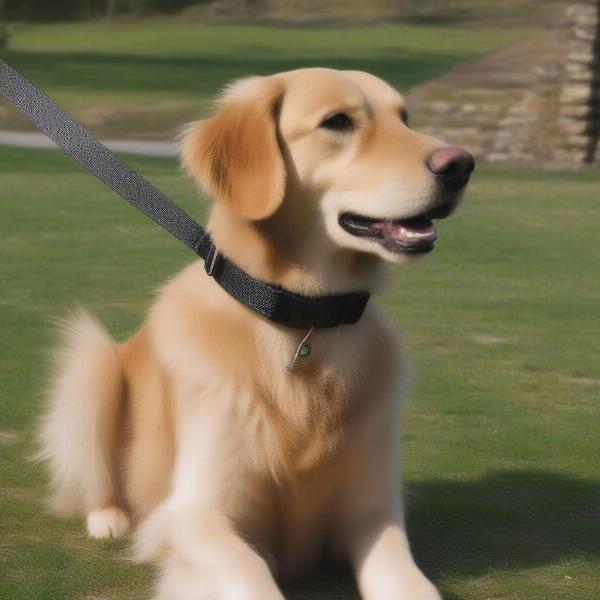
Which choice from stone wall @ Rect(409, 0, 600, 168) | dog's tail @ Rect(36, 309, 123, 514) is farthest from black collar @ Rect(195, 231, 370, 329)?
stone wall @ Rect(409, 0, 600, 168)

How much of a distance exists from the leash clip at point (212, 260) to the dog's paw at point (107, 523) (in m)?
0.99

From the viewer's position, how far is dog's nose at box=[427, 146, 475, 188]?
3781 millimetres

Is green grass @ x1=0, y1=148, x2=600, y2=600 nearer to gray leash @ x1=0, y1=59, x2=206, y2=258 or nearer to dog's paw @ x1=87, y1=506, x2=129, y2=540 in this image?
dog's paw @ x1=87, y1=506, x2=129, y2=540

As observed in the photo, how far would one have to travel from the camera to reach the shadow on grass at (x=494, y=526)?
429cm

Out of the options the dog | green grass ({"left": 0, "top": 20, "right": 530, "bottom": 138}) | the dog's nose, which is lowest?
green grass ({"left": 0, "top": 20, "right": 530, "bottom": 138})

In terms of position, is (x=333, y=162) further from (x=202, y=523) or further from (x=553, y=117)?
(x=553, y=117)

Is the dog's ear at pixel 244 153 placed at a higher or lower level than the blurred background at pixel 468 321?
higher

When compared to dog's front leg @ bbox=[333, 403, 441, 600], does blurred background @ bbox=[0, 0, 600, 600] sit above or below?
below

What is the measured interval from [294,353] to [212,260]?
1.20 feet

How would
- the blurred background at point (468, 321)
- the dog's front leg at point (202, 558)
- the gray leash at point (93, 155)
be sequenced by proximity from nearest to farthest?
1. the dog's front leg at point (202, 558)
2. the gray leash at point (93, 155)
3. the blurred background at point (468, 321)

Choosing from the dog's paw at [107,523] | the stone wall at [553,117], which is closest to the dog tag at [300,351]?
the dog's paw at [107,523]

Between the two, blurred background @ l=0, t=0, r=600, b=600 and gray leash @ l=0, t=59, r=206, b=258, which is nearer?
gray leash @ l=0, t=59, r=206, b=258

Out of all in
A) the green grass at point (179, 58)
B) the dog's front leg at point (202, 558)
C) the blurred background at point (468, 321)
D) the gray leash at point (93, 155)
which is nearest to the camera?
the dog's front leg at point (202, 558)

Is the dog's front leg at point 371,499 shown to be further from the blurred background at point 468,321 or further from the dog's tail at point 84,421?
the dog's tail at point 84,421
